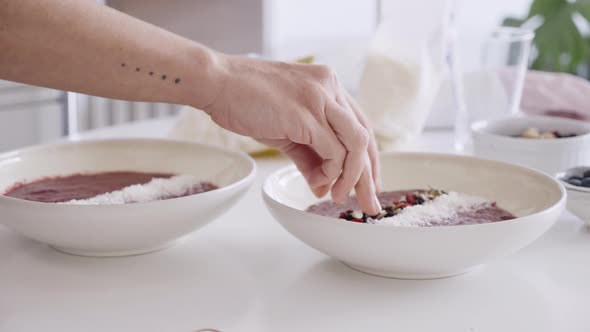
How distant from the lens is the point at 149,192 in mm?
1021

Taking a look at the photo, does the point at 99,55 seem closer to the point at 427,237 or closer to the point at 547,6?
the point at 427,237

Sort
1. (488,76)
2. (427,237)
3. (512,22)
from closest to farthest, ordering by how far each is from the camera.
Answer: (427,237), (488,76), (512,22)

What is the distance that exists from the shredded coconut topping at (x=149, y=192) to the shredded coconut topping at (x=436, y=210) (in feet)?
1.04

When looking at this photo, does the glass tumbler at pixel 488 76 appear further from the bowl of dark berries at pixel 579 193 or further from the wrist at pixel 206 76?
the wrist at pixel 206 76

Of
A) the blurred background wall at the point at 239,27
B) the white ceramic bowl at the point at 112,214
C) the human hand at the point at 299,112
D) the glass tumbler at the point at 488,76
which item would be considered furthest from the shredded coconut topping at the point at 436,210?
the blurred background wall at the point at 239,27

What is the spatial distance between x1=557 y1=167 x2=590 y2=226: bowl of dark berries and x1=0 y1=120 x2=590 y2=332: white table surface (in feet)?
0.14

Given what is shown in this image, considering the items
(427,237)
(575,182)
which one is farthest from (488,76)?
(427,237)

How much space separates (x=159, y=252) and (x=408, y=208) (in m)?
0.36

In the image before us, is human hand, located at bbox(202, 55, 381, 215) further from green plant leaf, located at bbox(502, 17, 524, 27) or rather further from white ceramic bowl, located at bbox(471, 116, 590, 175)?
green plant leaf, located at bbox(502, 17, 524, 27)

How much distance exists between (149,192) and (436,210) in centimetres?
42

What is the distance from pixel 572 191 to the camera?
1.04m

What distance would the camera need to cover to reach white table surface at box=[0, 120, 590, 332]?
78cm

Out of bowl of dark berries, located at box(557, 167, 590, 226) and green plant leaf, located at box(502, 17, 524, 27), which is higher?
bowl of dark berries, located at box(557, 167, 590, 226)

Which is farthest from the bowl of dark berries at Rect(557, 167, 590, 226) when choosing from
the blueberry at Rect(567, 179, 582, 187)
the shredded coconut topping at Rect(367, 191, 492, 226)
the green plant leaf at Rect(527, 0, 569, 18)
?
the green plant leaf at Rect(527, 0, 569, 18)
